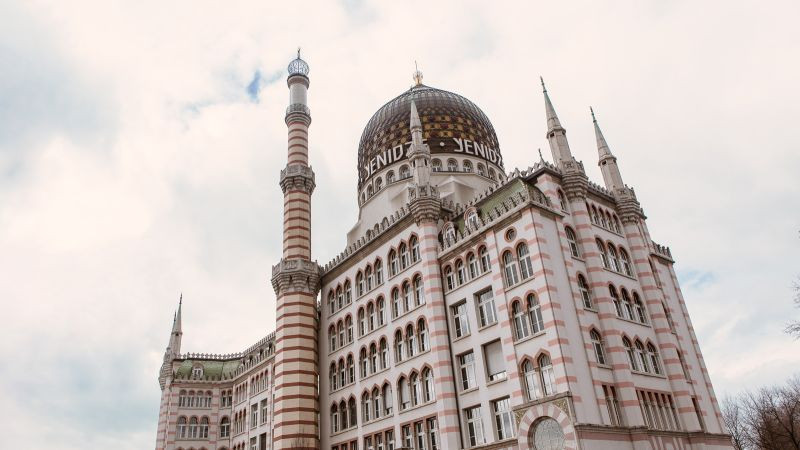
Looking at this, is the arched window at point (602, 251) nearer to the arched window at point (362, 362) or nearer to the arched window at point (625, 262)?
the arched window at point (625, 262)

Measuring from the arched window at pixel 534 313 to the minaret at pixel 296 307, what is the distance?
17395 millimetres

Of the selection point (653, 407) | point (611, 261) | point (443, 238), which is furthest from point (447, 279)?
point (653, 407)

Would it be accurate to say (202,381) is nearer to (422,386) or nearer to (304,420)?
(304,420)

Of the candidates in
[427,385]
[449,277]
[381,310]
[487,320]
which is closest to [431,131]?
[381,310]

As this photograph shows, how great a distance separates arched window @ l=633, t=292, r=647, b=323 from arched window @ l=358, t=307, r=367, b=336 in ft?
51.5

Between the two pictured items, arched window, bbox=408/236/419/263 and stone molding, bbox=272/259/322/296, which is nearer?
arched window, bbox=408/236/419/263

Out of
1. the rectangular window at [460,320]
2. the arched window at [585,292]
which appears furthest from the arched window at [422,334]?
the arched window at [585,292]

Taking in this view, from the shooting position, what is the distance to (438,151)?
150 ft

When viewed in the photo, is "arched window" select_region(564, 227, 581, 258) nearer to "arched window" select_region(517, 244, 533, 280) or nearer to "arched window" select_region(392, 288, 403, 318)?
"arched window" select_region(517, 244, 533, 280)

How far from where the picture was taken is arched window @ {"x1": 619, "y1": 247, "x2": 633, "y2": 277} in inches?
1264

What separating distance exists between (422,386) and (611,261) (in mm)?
11783

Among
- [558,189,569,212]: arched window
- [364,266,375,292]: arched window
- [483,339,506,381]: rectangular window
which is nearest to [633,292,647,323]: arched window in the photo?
[558,189,569,212]: arched window

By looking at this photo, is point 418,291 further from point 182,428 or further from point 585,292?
point 182,428

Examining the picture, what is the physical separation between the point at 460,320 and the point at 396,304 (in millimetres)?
5380
